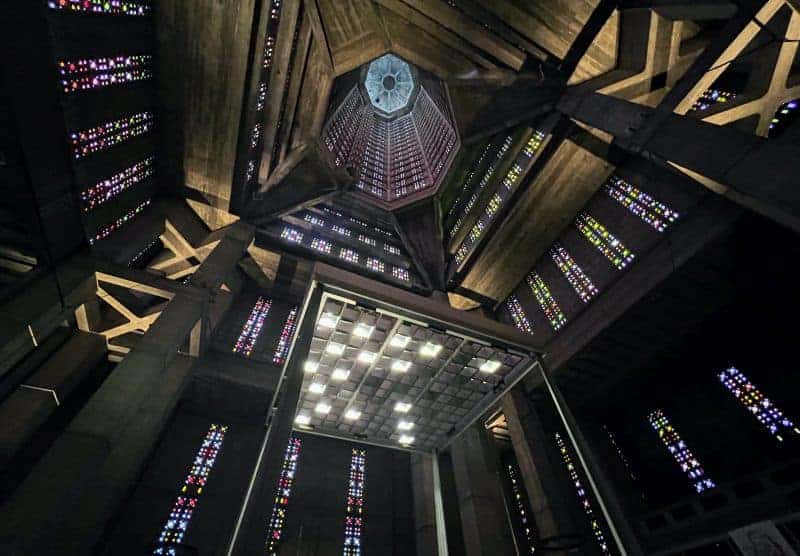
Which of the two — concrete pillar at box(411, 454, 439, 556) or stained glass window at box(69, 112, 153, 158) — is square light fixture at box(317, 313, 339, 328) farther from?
concrete pillar at box(411, 454, 439, 556)

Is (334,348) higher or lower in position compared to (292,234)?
lower

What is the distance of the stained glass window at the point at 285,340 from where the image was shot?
13938 millimetres

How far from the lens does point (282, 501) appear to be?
12.7 meters

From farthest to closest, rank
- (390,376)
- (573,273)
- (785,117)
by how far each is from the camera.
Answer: (573,273) < (390,376) < (785,117)

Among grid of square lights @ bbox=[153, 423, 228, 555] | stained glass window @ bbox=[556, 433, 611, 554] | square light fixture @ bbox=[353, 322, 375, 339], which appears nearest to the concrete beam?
square light fixture @ bbox=[353, 322, 375, 339]

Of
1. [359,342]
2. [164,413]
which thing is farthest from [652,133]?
[164,413]

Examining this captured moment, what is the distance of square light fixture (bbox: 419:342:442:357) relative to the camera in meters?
11.1

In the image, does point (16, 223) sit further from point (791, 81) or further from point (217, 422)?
point (791, 81)

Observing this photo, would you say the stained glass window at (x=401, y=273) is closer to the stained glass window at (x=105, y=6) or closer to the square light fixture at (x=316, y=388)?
the square light fixture at (x=316, y=388)

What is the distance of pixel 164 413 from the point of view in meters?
8.77

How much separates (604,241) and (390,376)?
1144 cm

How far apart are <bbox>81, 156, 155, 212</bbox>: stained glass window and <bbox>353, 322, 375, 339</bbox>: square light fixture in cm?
928

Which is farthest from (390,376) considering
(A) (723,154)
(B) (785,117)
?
(B) (785,117)

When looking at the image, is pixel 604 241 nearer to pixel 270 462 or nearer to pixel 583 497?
pixel 583 497
